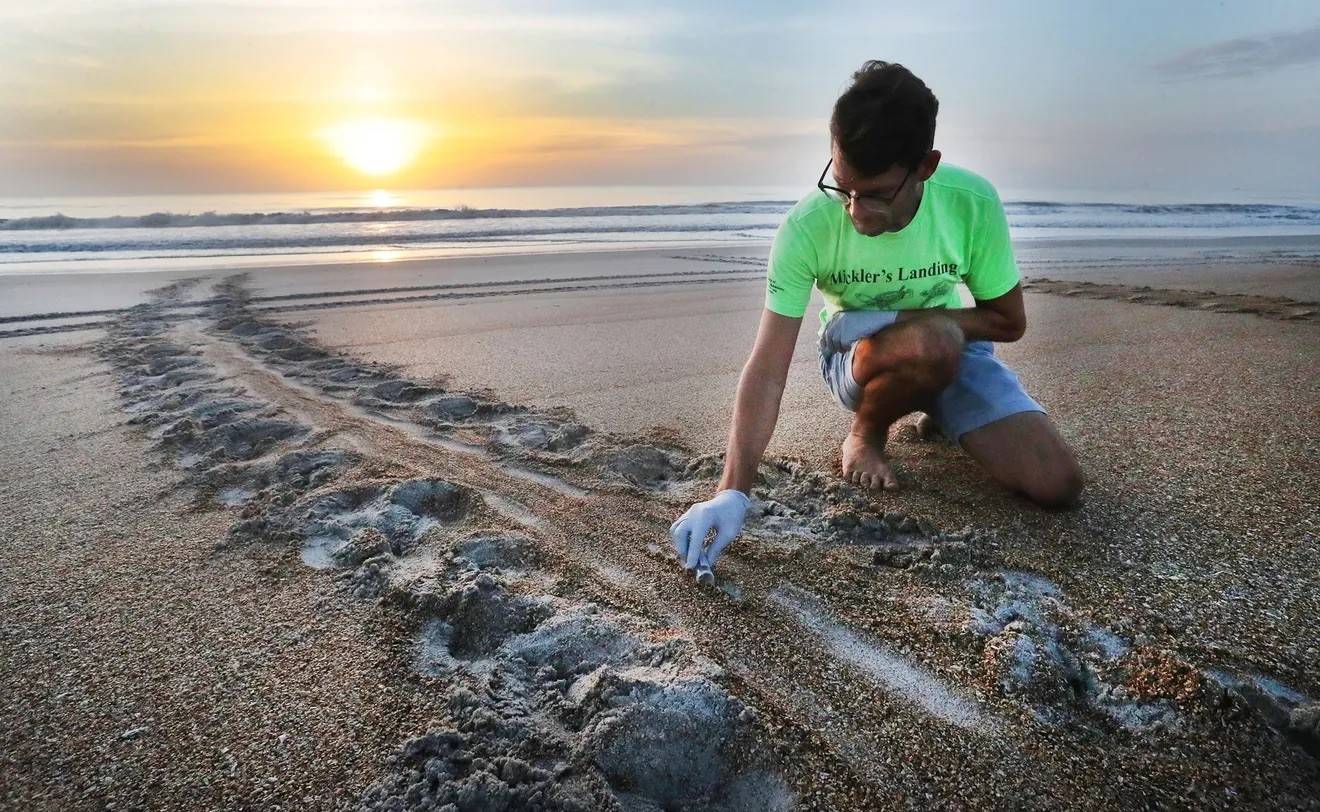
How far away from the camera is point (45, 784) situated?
49.2 inches

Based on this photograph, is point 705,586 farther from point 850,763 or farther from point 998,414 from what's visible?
point 998,414

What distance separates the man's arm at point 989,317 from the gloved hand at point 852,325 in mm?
54

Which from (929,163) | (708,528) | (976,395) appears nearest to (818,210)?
(929,163)

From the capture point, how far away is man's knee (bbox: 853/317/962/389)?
2.27m

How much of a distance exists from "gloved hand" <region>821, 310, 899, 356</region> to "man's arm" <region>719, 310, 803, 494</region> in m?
0.47

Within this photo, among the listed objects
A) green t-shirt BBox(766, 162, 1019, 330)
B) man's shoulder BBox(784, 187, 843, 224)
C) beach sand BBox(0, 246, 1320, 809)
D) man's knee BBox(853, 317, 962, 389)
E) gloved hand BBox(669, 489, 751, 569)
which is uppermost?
man's shoulder BBox(784, 187, 843, 224)

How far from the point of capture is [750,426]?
6.47ft

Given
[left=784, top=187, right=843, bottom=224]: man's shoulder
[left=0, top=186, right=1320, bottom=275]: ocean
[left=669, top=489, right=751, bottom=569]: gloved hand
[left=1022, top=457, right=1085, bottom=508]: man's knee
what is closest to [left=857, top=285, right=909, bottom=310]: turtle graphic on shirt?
[left=784, top=187, right=843, bottom=224]: man's shoulder

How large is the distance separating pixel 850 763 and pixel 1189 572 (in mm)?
1080

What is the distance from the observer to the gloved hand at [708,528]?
1824 millimetres

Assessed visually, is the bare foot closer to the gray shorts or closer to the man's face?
the gray shorts

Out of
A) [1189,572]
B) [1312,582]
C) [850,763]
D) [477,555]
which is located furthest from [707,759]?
[1312,582]

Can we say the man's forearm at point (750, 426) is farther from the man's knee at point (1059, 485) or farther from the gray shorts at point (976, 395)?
the man's knee at point (1059, 485)

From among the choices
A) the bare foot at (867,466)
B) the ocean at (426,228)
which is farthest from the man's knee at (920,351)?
the ocean at (426,228)
